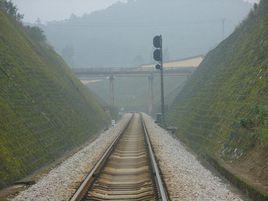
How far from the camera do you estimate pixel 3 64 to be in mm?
22828

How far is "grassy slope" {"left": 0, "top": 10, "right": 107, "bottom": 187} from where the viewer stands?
16359 millimetres

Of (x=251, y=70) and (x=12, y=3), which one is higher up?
(x=12, y=3)

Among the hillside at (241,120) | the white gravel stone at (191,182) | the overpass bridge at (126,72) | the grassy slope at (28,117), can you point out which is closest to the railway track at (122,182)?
the white gravel stone at (191,182)

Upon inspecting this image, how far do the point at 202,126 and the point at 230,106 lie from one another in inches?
186

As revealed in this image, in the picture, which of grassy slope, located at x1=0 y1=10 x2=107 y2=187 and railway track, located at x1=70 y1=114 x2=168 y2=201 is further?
grassy slope, located at x1=0 y1=10 x2=107 y2=187

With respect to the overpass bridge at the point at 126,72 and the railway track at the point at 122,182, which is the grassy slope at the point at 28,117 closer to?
the railway track at the point at 122,182

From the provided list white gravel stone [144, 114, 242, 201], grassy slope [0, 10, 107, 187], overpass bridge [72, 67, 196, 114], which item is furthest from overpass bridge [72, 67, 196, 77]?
white gravel stone [144, 114, 242, 201]

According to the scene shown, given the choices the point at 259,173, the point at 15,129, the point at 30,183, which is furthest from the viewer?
Result: the point at 15,129

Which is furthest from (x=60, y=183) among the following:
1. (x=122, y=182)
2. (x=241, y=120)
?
(x=241, y=120)

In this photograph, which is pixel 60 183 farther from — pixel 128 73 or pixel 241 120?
pixel 128 73

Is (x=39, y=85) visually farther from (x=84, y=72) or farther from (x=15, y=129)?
(x=84, y=72)

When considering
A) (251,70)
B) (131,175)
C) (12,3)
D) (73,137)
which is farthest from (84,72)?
(131,175)

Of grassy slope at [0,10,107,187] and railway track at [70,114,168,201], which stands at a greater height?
grassy slope at [0,10,107,187]

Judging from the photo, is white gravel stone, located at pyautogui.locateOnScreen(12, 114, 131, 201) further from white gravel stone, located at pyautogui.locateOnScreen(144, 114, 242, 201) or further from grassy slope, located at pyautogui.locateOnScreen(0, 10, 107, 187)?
white gravel stone, located at pyautogui.locateOnScreen(144, 114, 242, 201)
